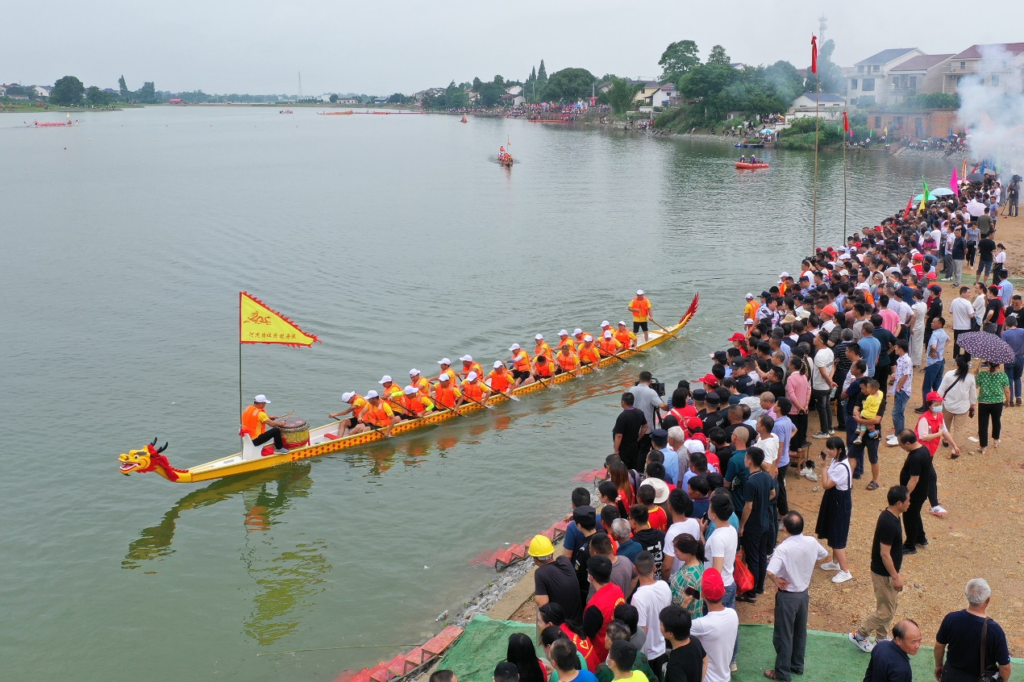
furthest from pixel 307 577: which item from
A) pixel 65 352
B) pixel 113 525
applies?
pixel 65 352

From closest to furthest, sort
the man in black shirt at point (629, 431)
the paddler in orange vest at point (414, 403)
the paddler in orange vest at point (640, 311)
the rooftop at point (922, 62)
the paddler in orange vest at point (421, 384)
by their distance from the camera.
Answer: the man in black shirt at point (629, 431), the paddler in orange vest at point (414, 403), the paddler in orange vest at point (421, 384), the paddler in orange vest at point (640, 311), the rooftop at point (922, 62)

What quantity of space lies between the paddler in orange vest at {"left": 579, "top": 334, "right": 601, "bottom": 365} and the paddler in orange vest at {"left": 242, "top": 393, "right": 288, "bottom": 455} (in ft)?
25.6

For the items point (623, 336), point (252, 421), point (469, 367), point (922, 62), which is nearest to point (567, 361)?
point (623, 336)

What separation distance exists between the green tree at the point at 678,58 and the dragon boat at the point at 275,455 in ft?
373

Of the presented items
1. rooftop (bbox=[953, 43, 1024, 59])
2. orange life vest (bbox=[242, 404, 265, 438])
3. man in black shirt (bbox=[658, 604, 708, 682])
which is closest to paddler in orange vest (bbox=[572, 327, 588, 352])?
orange life vest (bbox=[242, 404, 265, 438])

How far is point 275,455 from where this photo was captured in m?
15.8

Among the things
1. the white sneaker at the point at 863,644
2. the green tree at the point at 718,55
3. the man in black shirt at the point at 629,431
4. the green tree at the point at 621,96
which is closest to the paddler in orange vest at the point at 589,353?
the man in black shirt at the point at 629,431

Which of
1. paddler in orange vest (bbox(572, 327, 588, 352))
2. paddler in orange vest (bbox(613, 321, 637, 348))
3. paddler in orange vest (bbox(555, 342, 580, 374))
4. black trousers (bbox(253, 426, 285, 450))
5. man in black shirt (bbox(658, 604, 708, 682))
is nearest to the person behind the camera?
man in black shirt (bbox(658, 604, 708, 682))

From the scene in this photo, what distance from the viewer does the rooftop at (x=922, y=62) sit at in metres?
83.8

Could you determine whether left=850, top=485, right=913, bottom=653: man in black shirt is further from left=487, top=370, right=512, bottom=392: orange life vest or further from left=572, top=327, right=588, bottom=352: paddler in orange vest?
left=572, top=327, right=588, bottom=352: paddler in orange vest

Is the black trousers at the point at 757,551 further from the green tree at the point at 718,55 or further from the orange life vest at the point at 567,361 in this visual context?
the green tree at the point at 718,55

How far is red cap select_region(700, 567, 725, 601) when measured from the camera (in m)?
6.42

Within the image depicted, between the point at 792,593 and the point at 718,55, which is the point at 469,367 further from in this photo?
the point at 718,55

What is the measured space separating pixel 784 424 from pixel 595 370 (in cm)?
1118
